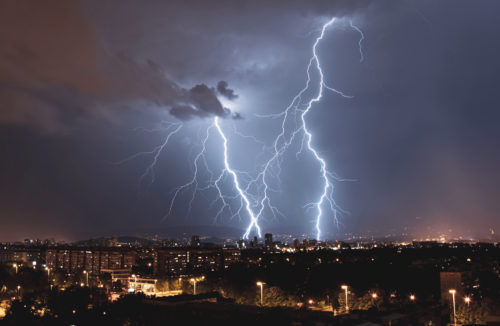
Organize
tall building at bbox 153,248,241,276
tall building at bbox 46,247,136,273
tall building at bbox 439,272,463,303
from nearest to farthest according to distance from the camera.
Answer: tall building at bbox 439,272,463,303
tall building at bbox 153,248,241,276
tall building at bbox 46,247,136,273

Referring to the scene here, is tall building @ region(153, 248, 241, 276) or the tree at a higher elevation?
tall building @ region(153, 248, 241, 276)

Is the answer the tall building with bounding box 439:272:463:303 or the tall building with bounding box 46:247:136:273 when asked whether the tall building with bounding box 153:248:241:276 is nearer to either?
the tall building with bounding box 46:247:136:273

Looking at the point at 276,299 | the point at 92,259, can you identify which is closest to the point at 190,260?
the point at 92,259

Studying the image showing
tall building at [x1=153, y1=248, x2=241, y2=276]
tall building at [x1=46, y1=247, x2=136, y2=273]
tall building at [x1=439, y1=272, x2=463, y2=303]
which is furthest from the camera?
tall building at [x1=46, y1=247, x2=136, y2=273]

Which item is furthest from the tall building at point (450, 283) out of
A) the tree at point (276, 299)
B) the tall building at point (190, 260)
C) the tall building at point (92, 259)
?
the tall building at point (92, 259)

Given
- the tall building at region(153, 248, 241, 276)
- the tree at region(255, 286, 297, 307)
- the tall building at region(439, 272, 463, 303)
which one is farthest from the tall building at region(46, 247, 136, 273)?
the tall building at region(439, 272, 463, 303)

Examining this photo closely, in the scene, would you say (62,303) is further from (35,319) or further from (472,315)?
(472,315)

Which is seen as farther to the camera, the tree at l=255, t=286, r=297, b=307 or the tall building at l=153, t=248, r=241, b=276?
the tall building at l=153, t=248, r=241, b=276

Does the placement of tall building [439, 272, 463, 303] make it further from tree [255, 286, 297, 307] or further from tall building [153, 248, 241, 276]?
tall building [153, 248, 241, 276]

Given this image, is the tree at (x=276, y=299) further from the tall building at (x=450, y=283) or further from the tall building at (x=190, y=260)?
the tall building at (x=190, y=260)

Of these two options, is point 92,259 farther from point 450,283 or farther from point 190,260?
point 450,283

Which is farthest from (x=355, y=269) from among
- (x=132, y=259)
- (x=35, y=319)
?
(x=132, y=259)

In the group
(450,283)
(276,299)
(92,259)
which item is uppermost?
(92,259)
